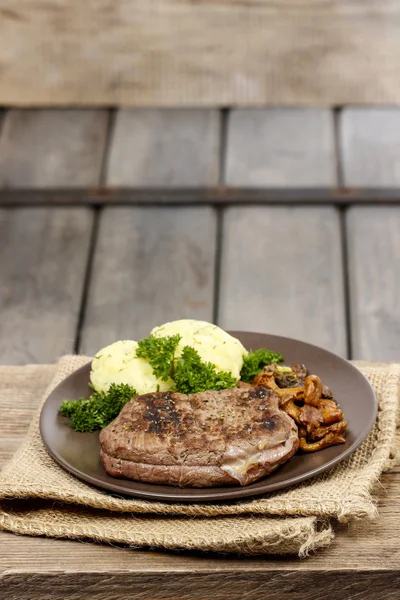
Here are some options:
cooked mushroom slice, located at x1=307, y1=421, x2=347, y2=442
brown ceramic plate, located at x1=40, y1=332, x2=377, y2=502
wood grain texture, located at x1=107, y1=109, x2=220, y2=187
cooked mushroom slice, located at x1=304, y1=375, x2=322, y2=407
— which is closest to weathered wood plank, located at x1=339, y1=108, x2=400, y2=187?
wood grain texture, located at x1=107, y1=109, x2=220, y2=187

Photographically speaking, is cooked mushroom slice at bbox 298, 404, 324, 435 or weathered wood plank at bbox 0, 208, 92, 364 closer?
cooked mushroom slice at bbox 298, 404, 324, 435

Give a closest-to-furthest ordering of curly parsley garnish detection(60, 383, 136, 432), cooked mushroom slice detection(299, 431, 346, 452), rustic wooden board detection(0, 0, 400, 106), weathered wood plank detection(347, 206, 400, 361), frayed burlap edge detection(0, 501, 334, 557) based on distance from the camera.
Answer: frayed burlap edge detection(0, 501, 334, 557) < cooked mushroom slice detection(299, 431, 346, 452) < curly parsley garnish detection(60, 383, 136, 432) < rustic wooden board detection(0, 0, 400, 106) < weathered wood plank detection(347, 206, 400, 361)

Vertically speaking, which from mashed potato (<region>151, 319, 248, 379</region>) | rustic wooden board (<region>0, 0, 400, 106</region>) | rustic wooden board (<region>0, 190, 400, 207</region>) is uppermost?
rustic wooden board (<region>0, 0, 400, 106</region>)

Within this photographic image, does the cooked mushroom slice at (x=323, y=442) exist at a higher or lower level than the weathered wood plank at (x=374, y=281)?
lower

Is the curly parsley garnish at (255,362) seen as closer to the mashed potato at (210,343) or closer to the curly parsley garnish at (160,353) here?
the mashed potato at (210,343)

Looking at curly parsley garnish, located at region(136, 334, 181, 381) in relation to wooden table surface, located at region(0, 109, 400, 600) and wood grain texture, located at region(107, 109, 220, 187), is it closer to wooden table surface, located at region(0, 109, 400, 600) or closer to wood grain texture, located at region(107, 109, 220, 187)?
wooden table surface, located at region(0, 109, 400, 600)

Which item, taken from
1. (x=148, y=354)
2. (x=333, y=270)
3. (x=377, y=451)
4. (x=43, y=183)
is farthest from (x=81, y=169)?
(x=377, y=451)

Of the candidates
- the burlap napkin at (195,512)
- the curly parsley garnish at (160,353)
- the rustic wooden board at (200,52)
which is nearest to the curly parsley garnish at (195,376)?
the curly parsley garnish at (160,353)
